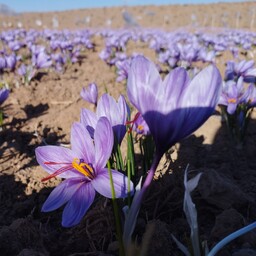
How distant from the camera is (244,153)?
2.48 metres

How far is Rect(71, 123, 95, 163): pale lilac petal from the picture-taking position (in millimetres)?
1022

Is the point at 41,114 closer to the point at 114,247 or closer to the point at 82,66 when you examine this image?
the point at 114,247

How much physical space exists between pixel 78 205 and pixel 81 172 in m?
0.13

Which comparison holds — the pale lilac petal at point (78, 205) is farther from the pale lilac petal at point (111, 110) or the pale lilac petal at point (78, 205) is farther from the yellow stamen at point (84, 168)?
the pale lilac petal at point (111, 110)

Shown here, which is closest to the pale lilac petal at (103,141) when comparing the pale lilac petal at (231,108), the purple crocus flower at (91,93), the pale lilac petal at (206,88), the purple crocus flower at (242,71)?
the pale lilac petal at (206,88)

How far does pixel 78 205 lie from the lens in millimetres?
875

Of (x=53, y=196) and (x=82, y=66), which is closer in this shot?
(x=53, y=196)

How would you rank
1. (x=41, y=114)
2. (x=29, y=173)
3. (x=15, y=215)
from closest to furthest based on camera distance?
(x=15, y=215) < (x=29, y=173) < (x=41, y=114)

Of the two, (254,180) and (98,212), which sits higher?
(98,212)

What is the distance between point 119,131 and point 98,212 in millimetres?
326

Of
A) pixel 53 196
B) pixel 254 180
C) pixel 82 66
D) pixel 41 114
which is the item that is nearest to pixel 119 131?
pixel 53 196

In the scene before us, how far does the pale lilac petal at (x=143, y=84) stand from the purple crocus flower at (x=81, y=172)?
0.12 meters

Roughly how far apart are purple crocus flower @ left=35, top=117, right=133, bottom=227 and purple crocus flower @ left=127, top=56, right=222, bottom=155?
137 mm

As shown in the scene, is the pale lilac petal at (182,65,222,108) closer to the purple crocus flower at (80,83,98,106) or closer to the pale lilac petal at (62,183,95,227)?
the pale lilac petal at (62,183,95,227)
